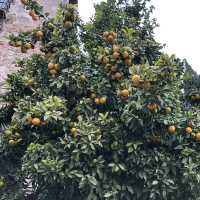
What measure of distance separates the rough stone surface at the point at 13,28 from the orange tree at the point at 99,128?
3.52 m

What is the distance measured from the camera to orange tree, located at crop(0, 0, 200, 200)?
570 centimetres

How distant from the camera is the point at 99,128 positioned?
5961 mm

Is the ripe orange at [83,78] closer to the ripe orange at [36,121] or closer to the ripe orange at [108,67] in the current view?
the ripe orange at [108,67]

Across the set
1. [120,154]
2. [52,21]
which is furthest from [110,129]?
[52,21]

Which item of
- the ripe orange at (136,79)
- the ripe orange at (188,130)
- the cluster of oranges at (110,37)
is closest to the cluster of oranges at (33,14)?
the cluster of oranges at (110,37)

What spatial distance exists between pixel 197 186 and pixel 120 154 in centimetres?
93

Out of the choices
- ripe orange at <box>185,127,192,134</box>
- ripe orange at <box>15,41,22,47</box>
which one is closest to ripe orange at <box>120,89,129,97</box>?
ripe orange at <box>185,127,192,134</box>

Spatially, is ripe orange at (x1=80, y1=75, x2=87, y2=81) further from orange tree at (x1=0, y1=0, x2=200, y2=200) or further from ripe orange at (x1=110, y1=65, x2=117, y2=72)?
ripe orange at (x1=110, y1=65, x2=117, y2=72)

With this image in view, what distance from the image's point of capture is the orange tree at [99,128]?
570 centimetres

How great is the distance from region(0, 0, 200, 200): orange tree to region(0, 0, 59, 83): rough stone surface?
3517 mm

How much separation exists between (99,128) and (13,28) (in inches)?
225

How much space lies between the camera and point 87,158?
5.82 meters

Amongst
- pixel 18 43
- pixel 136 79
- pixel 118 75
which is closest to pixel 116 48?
pixel 118 75

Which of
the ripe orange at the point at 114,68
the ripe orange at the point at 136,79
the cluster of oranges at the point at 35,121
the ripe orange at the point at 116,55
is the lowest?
the cluster of oranges at the point at 35,121
